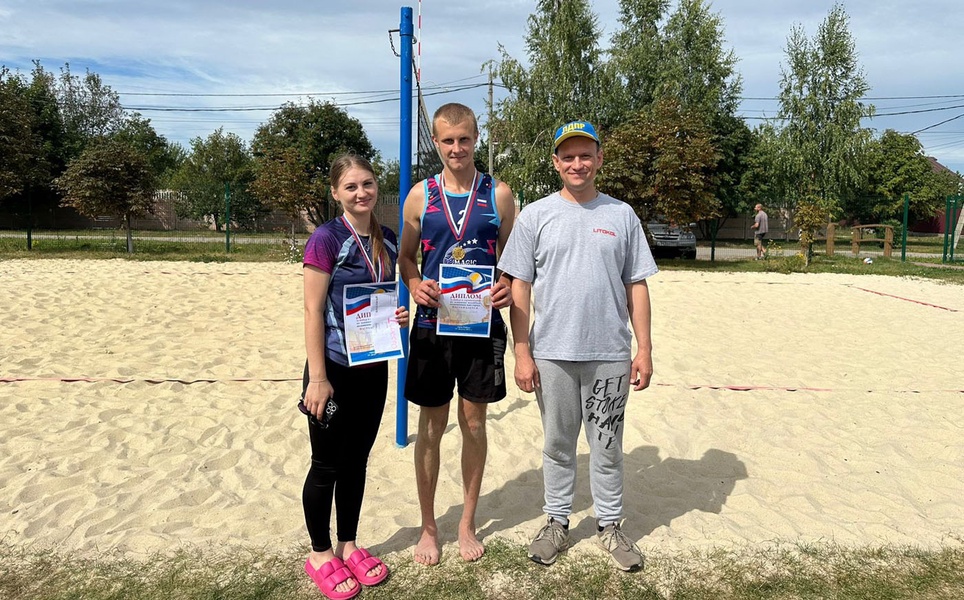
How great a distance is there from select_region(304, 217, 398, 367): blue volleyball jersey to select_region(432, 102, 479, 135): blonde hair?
0.56 metres

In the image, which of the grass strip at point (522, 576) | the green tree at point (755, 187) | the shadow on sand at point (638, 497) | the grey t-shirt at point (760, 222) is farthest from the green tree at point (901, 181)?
the grass strip at point (522, 576)

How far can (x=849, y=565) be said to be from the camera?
2.63m

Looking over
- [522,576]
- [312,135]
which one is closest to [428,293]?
[522,576]

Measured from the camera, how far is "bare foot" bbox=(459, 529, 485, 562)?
2.67 metres

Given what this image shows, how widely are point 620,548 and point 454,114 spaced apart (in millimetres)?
1904

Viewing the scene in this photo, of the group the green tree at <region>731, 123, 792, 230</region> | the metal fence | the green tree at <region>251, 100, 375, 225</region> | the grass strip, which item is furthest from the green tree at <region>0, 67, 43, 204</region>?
the green tree at <region>731, 123, 792, 230</region>

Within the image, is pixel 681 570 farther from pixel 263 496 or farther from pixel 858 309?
pixel 858 309

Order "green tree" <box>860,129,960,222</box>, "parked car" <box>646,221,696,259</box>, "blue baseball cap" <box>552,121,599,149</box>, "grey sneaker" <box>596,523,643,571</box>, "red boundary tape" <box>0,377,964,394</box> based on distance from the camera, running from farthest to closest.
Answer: "green tree" <box>860,129,960,222</box>, "parked car" <box>646,221,696,259</box>, "red boundary tape" <box>0,377,964,394</box>, "grey sneaker" <box>596,523,643,571</box>, "blue baseball cap" <box>552,121,599,149</box>

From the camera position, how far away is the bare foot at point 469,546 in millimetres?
2671

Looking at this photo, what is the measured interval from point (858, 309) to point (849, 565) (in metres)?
7.12

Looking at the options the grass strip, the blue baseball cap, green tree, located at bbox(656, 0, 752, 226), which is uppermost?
green tree, located at bbox(656, 0, 752, 226)

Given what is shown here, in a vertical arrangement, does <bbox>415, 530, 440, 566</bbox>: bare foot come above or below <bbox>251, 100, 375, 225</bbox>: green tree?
below

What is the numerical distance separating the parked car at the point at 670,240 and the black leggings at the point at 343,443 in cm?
1529

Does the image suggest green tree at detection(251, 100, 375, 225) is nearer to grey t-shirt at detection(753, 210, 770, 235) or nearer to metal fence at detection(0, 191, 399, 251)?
metal fence at detection(0, 191, 399, 251)
